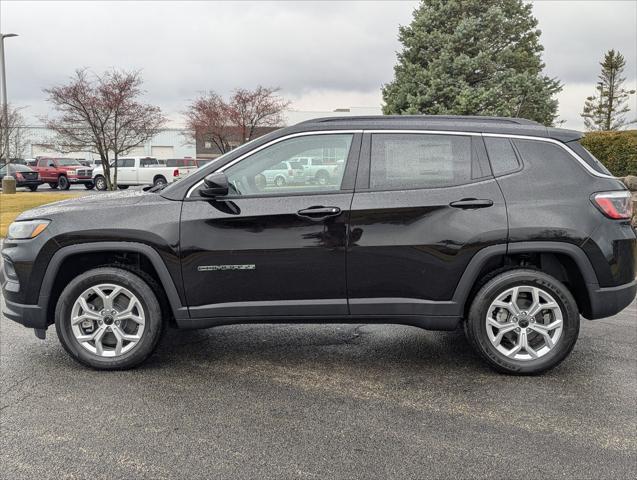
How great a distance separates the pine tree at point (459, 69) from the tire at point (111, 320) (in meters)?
15.7

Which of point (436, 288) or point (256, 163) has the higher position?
point (256, 163)

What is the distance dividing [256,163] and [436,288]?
158 cm

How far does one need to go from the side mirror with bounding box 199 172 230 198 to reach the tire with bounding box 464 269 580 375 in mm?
1952

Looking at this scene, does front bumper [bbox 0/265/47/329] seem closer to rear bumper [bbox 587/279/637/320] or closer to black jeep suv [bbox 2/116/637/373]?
black jeep suv [bbox 2/116/637/373]

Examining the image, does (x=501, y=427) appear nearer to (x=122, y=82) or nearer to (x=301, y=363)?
(x=301, y=363)

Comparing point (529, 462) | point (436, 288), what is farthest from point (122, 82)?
point (529, 462)

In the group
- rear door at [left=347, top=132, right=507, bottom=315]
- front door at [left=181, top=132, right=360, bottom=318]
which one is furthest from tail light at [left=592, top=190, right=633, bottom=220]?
front door at [left=181, top=132, right=360, bottom=318]

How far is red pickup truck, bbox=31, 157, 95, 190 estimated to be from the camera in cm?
3061

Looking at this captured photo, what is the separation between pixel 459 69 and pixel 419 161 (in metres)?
16.2

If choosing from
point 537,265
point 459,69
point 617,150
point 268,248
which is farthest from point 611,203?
point 459,69

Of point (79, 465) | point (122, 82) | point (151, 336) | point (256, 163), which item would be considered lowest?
point (79, 465)

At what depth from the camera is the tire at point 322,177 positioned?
13.0 feet

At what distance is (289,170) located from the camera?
405cm

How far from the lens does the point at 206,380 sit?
3.89 meters
